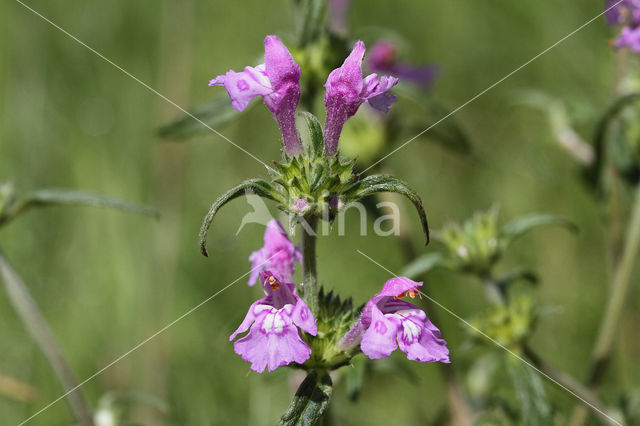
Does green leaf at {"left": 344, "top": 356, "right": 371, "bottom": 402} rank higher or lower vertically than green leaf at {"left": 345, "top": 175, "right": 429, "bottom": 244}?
lower

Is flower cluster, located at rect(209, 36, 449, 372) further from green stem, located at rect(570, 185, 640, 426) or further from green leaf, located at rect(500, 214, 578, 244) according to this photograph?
green stem, located at rect(570, 185, 640, 426)

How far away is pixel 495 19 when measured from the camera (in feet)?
16.0

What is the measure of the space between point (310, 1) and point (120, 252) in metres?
1.95

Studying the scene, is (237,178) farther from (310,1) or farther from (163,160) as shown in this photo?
(310,1)

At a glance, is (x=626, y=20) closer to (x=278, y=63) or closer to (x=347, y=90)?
(x=347, y=90)

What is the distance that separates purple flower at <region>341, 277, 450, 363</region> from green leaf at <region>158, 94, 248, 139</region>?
1.25m

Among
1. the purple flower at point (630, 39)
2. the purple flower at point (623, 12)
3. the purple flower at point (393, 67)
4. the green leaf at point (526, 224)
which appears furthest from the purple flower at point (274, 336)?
the purple flower at point (393, 67)

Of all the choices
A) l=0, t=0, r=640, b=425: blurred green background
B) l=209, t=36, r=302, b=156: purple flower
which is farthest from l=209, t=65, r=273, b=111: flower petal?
l=0, t=0, r=640, b=425: blurred green background

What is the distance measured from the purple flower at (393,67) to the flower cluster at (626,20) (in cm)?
124

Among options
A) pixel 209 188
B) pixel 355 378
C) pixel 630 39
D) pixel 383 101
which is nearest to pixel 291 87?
pixel 383 101

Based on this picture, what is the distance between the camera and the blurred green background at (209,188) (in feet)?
10.8

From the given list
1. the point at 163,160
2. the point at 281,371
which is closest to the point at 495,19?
the point at 163,160

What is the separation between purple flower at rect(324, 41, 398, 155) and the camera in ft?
5.47

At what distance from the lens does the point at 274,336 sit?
1.51m
